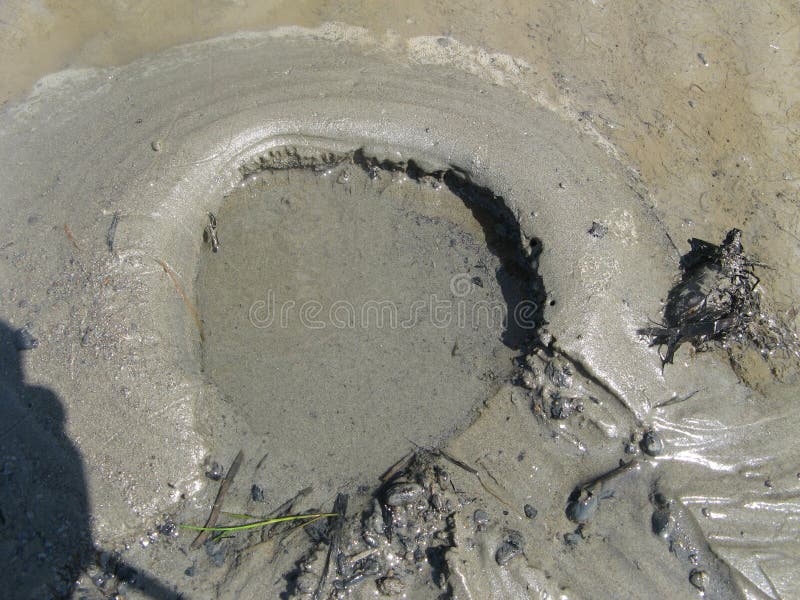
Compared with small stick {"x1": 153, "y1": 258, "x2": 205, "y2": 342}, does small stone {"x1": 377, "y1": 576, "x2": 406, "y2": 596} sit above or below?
below

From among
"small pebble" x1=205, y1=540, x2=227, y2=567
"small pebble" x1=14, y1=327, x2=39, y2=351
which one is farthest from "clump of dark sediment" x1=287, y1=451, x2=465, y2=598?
"small pebble" x1=14, y1=327, x2=39, y2=351

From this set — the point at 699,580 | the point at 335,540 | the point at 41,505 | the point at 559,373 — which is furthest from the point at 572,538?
the point at 41,505

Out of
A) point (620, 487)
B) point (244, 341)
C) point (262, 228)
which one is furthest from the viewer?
point (262, 228)

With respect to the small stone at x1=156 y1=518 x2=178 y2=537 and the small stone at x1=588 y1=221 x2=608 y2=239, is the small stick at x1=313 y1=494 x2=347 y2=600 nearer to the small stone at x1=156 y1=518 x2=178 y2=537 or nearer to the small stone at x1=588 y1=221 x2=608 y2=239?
the small stone at x1=156 y1=518 x2=178 y2=537

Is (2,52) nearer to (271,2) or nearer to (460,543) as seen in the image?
(271,2)


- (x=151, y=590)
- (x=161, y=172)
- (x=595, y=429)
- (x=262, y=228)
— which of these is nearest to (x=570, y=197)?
(x=595, y=429)

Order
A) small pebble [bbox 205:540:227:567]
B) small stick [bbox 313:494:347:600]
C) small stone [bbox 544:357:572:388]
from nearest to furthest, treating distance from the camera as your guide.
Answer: small stick [bbox 313:494:347:600], small pebble [bbox 205:540:227:567], small stone [bbox 544:357:572:388]

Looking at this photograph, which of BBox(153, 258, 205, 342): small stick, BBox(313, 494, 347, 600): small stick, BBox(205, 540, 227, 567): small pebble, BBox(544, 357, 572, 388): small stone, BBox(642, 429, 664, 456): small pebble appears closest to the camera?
BBox(313, 494, 347, 600): small stick
